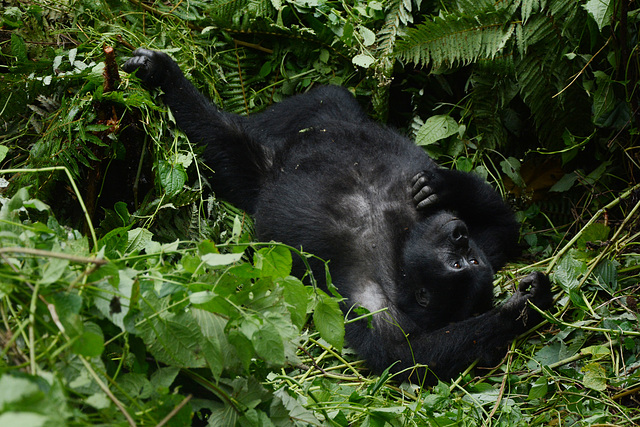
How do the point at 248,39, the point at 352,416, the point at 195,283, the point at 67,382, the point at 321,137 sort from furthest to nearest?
the point at 248,39 < the point at 321,137 < the point at 352,416 < the point at 195,283 < the point at 67,382

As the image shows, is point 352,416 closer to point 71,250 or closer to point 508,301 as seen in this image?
point 508,301

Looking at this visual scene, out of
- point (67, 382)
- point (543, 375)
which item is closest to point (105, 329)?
point (67, 382)

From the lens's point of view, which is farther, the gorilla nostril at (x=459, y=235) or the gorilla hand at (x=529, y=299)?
the gorilla nostril at (x=459, y=235)

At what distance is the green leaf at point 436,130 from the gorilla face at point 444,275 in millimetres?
775

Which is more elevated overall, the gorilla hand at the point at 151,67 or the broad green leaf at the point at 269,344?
the gorilla hand at the point at 151,67

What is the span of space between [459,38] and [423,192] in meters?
0.92

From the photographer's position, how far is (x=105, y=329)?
54.4 inches

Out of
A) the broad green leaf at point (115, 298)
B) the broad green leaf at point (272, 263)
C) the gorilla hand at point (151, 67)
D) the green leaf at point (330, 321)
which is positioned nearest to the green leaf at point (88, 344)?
the broad green leaf at point (115, 298)

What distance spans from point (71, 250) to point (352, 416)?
1182 mm

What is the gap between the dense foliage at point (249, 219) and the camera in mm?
1295

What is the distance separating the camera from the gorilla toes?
9.69 feet

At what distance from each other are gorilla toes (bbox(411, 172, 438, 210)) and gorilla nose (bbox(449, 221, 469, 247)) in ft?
0.55

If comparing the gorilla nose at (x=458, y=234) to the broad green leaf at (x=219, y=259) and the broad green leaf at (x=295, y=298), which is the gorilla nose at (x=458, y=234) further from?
the broad green leaf at (x=219, y=259)

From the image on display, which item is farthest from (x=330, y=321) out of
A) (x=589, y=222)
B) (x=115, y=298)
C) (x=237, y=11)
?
(x=237, y=11)
